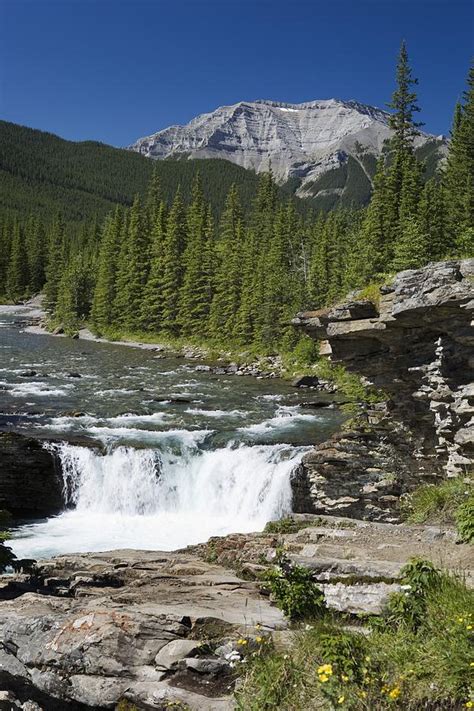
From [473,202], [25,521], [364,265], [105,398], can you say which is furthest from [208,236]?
[25,521]

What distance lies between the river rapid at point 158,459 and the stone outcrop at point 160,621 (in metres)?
7.72

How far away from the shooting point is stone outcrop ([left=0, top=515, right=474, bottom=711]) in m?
6.88

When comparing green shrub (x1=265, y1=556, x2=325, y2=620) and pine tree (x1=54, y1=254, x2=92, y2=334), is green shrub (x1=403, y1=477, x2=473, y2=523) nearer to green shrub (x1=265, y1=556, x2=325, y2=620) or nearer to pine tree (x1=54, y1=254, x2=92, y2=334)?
green shrub (x1=265, y1=556, x2=325, y2=620)

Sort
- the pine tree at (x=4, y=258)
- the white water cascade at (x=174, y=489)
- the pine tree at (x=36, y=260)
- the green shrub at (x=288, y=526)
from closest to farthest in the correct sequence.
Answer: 1. the green shrub at (x=288, y=526)
2. the white water cascade at (x=174, y=489)
3. the pine tree at (x=4, y=258)
4. the pine tree at (x=36, y=260)

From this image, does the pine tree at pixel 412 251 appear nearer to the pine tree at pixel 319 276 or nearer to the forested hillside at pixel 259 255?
the forested hillside at pixel 259 255

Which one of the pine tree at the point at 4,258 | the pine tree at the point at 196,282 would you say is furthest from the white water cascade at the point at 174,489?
the pine tree at the point at 4,258

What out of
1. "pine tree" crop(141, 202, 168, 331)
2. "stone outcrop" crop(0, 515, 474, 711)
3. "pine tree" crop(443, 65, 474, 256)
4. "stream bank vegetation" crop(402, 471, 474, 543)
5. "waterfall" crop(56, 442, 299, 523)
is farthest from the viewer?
"pine tree" crop(141, 202, 168, 331)

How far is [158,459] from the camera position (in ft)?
73.4

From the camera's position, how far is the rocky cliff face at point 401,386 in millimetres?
14922

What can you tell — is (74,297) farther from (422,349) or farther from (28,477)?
(422,349)

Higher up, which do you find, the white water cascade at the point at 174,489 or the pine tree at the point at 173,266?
the pine tree at the point at 173,266

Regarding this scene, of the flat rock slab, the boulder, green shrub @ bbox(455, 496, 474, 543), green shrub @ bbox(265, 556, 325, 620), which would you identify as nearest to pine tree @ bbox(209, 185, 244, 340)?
the boulder

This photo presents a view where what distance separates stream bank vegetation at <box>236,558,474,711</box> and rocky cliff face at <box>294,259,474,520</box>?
28.9ft

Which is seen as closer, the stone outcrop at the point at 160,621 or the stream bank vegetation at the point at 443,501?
the stone outcrop at the point at 160,621
